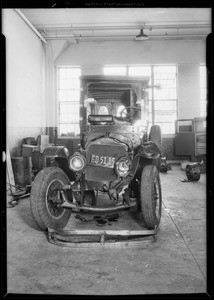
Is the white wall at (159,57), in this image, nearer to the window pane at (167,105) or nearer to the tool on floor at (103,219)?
the window pane at (167,105)

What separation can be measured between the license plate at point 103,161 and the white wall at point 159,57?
851 cm

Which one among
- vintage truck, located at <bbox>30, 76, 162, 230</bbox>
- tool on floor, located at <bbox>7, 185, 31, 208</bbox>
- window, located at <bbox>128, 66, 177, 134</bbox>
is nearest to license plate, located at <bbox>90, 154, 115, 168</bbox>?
vintage truck, located at <bbox>30, 76, 162, 230</bbox>

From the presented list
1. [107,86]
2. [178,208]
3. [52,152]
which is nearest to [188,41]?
[107,86]

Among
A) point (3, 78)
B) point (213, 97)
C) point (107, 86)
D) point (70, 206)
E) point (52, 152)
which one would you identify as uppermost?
point (107, 86)

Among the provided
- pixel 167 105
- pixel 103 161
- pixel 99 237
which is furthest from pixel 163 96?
pixel 99 237

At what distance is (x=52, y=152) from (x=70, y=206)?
75 centimetres

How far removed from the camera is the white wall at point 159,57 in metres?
11.0

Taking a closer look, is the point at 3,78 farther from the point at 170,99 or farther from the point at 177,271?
the point at 170,99

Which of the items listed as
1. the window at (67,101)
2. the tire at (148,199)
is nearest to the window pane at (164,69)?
the window at (67,101)

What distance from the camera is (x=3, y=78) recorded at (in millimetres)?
1501

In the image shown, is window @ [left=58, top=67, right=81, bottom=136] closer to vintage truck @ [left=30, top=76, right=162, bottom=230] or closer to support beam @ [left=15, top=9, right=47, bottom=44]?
support beam @ [left=15, top=9, right=47, bottom=44]

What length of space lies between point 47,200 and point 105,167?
793mm

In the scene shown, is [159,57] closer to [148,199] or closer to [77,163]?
[77,163]

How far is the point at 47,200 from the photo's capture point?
2.94m
